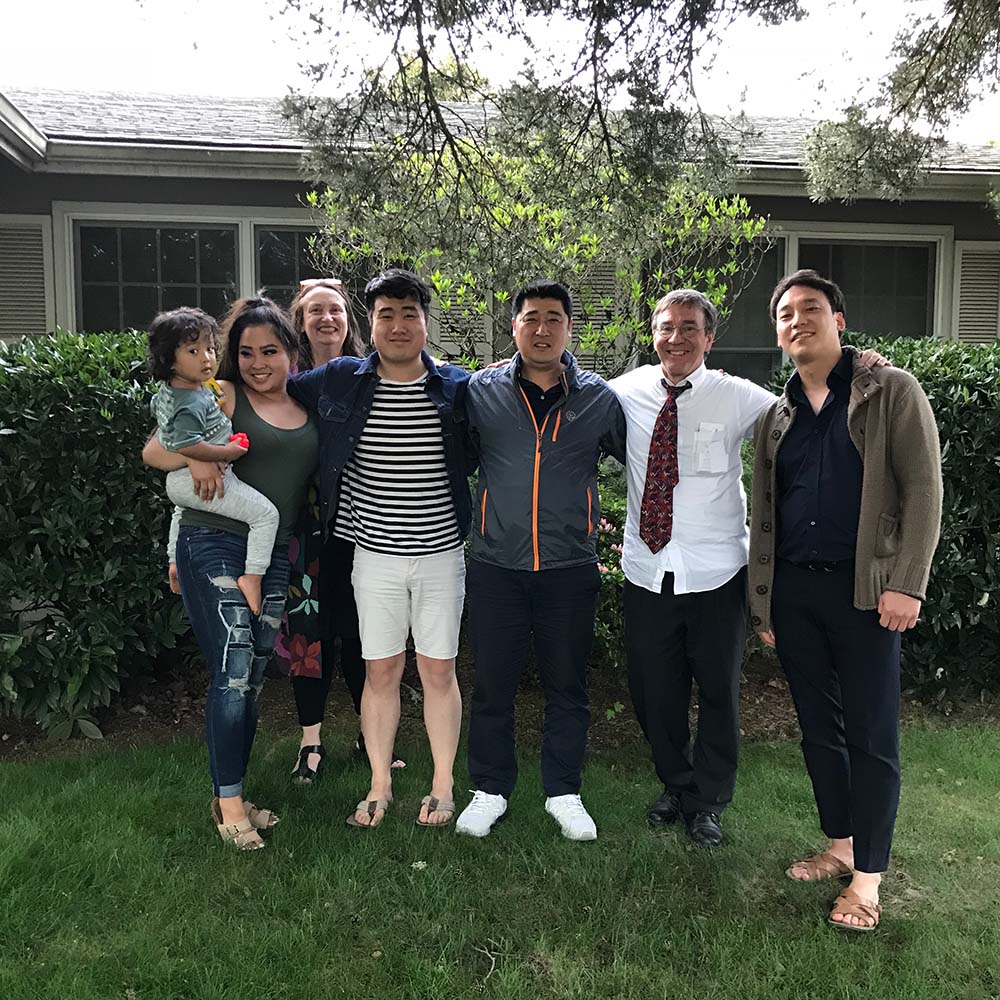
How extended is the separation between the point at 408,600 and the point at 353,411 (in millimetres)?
720

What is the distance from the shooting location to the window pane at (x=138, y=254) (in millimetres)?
7723

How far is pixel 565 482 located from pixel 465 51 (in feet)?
9.73

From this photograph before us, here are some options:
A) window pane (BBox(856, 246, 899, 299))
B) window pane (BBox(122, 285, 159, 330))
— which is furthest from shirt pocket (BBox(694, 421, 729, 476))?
window pane (BBox(856, 246, 899, 299))

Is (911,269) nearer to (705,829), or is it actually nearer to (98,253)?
(705,829)

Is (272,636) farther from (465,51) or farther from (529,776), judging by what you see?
(465,51)

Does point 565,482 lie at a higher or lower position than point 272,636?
higher

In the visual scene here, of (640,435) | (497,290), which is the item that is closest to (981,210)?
(497,290)

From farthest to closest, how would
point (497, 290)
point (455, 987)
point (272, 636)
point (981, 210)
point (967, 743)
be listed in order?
1. point (981, 210)
2. point (497, 290)
3. point (967, 743)
4. point (272, 636)
5. point (455, 987)

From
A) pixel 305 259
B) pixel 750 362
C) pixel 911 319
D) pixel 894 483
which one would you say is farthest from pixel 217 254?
pixel 911 319

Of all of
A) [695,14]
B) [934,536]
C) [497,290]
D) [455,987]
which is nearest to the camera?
[455,987]

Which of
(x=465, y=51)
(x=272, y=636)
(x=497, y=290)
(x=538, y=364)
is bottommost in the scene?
(x=272, y=636)

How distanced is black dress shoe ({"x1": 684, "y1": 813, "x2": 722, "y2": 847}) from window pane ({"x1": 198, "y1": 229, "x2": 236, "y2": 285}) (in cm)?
636

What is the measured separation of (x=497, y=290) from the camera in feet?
17.6

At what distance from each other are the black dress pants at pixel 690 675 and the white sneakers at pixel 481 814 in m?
0.63
